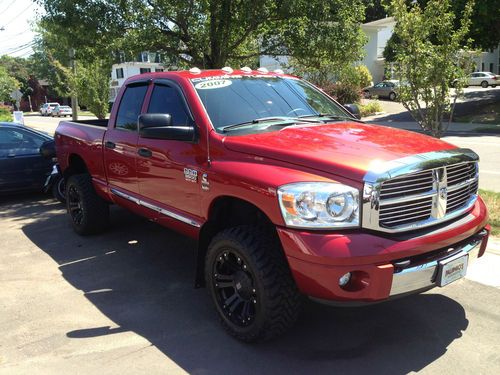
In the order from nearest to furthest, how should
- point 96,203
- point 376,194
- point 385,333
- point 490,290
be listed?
point 376,194, point 385,333, point 490,290, point 96,203

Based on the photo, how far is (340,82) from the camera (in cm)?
2880

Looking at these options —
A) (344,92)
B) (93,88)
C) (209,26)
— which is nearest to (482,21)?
(344,92)

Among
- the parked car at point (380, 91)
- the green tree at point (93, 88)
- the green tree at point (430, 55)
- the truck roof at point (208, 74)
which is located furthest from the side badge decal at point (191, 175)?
the parked car at point (380, 91)

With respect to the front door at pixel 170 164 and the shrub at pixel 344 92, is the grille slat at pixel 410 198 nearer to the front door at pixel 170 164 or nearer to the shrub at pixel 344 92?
the front door at pixel 170 164

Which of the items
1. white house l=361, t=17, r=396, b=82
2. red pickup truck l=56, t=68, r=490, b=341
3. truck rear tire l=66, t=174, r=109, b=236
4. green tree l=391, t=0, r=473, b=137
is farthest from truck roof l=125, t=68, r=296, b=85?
white house l=361, t=17, r=396, b=82

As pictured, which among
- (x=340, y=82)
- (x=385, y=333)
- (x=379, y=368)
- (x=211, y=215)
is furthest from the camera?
(x=340, y=82)

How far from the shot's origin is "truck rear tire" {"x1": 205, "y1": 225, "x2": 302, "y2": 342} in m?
3.28

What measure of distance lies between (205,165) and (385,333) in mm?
1890

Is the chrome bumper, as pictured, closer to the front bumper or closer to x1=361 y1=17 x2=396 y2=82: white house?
the front bumper

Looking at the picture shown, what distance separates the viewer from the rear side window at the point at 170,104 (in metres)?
4.37

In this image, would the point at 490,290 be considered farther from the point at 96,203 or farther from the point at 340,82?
A: the point at 340,82

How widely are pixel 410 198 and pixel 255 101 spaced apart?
5.81ft

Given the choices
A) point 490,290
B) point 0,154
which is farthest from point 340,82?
point 490,290

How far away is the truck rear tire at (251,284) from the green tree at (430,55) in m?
4.79
